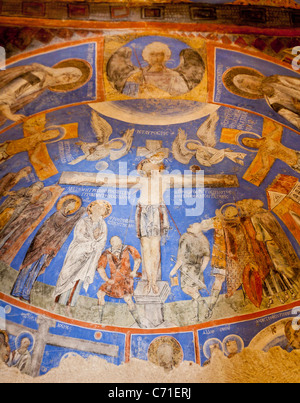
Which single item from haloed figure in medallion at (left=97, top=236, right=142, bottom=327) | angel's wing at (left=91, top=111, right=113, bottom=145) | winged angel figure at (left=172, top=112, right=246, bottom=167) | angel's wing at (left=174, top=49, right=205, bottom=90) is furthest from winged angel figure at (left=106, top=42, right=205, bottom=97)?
haloed figure in medallion at (left=97, top=236, right=142, bottom=327)

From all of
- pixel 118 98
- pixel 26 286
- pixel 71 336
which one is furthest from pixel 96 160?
pixel 71 336

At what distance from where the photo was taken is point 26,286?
28.1ft

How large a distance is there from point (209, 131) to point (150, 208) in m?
2.12

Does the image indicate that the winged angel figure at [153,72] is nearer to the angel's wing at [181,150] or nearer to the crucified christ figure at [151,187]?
the angel's wing at [181,150]

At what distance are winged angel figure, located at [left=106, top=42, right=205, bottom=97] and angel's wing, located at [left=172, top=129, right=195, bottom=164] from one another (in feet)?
3.21

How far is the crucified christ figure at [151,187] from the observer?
344 inches

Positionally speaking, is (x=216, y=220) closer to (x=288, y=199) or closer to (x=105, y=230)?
(x=288, y=199)

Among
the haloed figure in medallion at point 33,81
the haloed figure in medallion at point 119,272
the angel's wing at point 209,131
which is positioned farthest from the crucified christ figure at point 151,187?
the haloed figure in medallion at point 33,81

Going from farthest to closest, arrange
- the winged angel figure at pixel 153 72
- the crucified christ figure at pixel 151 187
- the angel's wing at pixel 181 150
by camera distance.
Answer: the crucified christ figure at pixel 151 187
the angel's wing at pixel 181 150
the winged angel figure at pixel 153 72

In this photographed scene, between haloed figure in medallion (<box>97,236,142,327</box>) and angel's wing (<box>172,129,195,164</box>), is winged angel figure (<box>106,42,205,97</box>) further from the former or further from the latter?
haloed figure in medallion (<box>97,236,142,327</box>)

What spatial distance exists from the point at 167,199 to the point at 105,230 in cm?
146

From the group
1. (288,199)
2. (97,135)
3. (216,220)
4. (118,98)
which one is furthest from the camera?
(216,220)

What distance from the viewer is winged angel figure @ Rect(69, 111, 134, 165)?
7.97 meters

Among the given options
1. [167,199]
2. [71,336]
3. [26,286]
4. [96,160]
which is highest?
[96,160]
